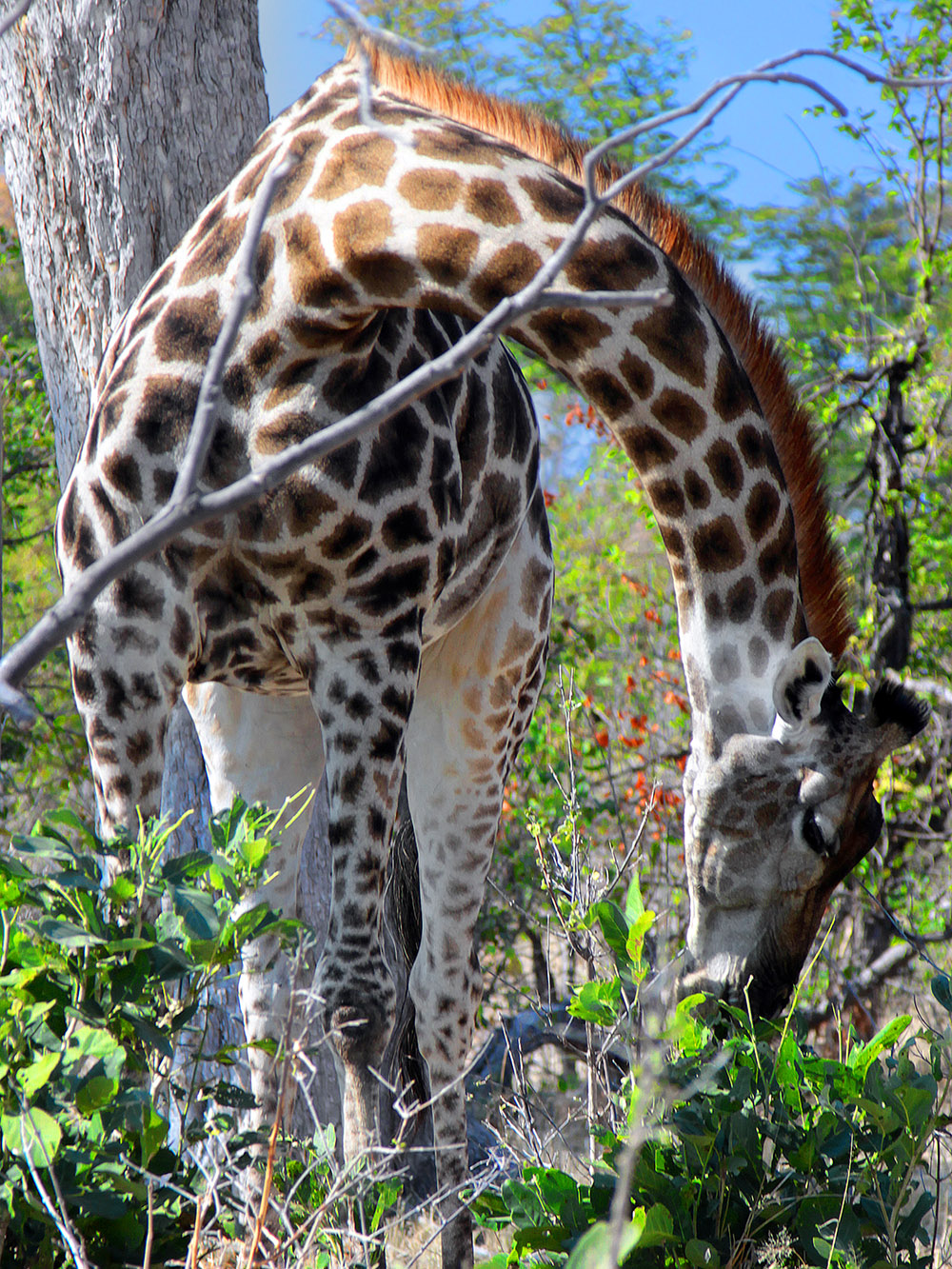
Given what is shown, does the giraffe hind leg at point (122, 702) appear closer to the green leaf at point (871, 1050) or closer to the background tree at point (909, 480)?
the green leaf at point (871, 1050)

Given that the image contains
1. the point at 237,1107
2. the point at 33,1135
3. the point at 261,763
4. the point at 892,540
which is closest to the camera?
the point at 33,1135

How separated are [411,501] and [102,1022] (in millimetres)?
1098

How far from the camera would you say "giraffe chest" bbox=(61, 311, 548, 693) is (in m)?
2.17

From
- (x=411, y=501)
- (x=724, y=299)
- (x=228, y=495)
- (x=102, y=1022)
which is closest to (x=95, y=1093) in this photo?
(x=102, y=1022)

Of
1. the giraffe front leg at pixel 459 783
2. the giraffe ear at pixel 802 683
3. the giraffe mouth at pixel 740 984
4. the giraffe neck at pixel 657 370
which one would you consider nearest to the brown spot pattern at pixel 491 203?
the giraffe neck at pixel 657 370

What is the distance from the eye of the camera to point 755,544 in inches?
94.4

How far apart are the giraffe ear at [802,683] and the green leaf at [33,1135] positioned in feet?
4.80

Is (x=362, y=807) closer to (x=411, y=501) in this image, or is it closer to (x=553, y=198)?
(x=411, y=501)

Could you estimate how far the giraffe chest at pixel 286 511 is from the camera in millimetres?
2174

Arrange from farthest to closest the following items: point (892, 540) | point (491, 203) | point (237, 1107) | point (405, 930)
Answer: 1. point (892, 540)
2. point (405, 930)
3. point (491, 203)
4. point (237, 1107)

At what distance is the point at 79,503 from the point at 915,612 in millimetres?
4590

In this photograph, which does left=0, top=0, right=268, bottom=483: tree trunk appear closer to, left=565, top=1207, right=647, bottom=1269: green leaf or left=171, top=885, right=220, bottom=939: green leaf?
left=171, top=885, right=220, bottom=939: green leaf

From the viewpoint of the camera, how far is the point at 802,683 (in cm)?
232

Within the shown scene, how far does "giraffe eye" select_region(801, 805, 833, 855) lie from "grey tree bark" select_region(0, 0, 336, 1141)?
1.72 metres
